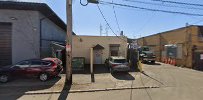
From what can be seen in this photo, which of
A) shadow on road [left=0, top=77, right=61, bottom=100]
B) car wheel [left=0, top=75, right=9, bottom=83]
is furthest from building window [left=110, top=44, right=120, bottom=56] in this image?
car wheel [left=0, top=75, right=9, bottom=83]

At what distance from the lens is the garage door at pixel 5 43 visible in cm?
1666

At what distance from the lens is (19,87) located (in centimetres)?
1198

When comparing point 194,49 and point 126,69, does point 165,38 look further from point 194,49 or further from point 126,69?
point 126,69

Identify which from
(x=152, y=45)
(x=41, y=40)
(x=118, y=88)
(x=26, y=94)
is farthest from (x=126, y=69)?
(x=152, y=45)

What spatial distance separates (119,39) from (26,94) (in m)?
16.4

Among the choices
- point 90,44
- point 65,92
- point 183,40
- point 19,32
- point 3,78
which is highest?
point 19,32

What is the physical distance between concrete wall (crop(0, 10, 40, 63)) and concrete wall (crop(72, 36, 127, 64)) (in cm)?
754

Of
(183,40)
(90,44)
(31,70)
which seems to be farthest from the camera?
(183,40)

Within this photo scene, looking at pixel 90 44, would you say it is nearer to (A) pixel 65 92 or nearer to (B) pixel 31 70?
(B) pixel 31 70

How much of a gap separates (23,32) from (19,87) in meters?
6.53

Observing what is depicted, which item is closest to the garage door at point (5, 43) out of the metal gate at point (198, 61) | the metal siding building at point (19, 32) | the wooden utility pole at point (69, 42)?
the metal siding building at point (19, 32)

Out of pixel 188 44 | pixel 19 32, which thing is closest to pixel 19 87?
pixel 19 32

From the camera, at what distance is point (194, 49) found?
2394 centimetres

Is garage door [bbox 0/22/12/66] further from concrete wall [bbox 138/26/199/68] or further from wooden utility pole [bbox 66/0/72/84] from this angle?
concrete wall [bbox 138/26/199/68]
